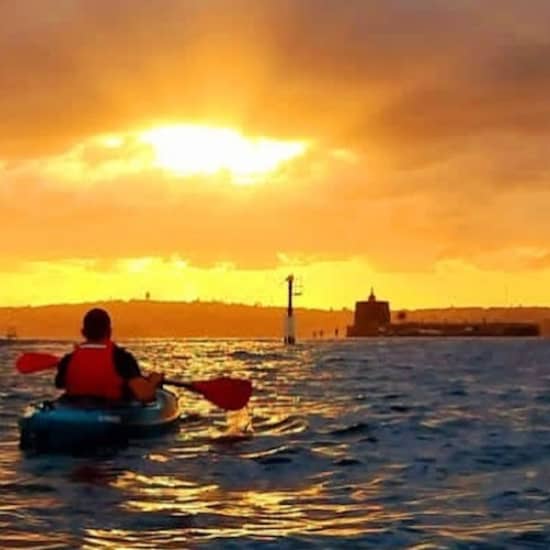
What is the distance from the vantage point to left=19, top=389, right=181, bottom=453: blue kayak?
21438 millimetres

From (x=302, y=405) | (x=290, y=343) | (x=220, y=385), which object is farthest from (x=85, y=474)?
(x=290, y=343)

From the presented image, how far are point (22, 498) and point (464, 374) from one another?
46552mm

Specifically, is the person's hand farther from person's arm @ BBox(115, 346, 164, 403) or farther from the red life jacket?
the red life jacket

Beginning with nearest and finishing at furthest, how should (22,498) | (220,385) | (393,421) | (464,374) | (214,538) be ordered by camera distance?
(214,538) → (22,498) → (220,385) → (393,421) → (464,374)

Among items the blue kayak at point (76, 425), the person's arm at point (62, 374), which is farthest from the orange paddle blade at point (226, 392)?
the person's arm at point (62, 374)

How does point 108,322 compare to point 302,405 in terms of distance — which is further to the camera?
point 302,405

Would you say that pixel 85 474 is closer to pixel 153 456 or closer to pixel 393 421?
pixel 153 456

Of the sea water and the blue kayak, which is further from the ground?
the blue kayak

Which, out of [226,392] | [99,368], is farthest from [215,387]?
[99,368]

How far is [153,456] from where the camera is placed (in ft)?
70.5

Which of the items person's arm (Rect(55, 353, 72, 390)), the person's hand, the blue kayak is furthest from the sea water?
person's arm (Rect(55, 353, 72, 390))

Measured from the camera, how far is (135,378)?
22.4 meters

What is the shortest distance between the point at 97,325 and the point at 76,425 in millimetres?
1816

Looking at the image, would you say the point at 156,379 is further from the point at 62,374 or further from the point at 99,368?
A: the point at 62,374
